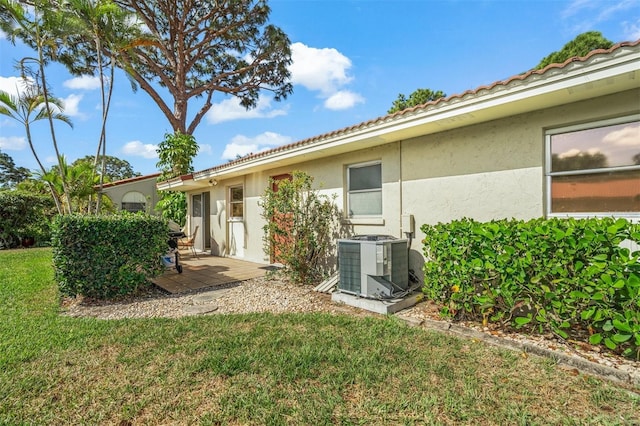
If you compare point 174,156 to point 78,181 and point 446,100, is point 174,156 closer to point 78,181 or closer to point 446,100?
point 78,181

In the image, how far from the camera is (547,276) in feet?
12.2

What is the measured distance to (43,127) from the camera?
770 centimetres

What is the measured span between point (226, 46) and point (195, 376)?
2360cm

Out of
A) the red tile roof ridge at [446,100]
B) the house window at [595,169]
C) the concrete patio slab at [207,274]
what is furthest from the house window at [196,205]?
the house window at [595,169]

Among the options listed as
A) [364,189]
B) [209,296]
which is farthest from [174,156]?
[364,189]

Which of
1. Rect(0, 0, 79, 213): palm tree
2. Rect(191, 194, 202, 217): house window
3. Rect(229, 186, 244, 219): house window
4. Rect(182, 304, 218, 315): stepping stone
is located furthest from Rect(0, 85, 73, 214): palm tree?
Rect(191, 194, 202, 217): house window

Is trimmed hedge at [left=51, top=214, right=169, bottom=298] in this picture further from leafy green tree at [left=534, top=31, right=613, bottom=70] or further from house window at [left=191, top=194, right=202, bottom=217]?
leafy green tree at [left=534, top=31, right=613, bottom=70]

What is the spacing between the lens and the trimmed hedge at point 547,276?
325 centimetres

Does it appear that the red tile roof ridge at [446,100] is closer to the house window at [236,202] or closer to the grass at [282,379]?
the house window at [236,202]

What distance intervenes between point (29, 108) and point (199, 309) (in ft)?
23.1

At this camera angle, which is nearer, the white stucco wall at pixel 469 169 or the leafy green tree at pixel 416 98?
the white stucco wall at pixel 469 169

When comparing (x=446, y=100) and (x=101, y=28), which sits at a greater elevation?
(x=101, y=28)

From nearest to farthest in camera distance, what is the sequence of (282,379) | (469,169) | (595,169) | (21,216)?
(282,379) → (595,169) → (469,169) → (21,216)

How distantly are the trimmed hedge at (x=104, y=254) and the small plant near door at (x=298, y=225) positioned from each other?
2.59m
